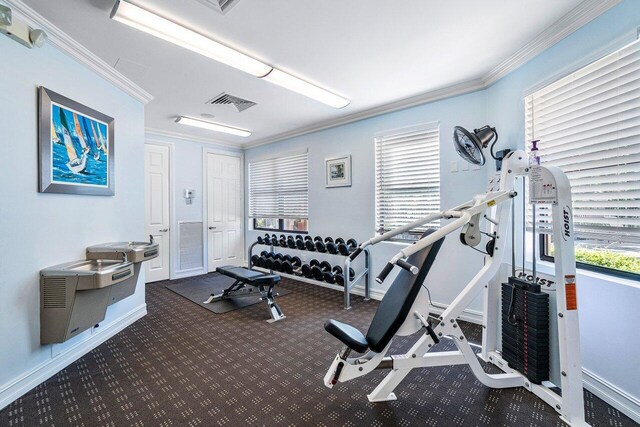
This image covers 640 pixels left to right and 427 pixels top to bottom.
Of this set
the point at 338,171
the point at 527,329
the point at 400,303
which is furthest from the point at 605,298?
the point at 338,171

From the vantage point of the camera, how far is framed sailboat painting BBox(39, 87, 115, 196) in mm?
2199

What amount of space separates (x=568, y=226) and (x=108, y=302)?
139 inches

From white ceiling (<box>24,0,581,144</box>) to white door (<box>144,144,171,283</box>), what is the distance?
1.62 meters

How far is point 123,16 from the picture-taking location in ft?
6.51

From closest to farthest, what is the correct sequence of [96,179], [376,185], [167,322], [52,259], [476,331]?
[52,259] < [96,179] < [476,331] < [167,322] < [376,185]

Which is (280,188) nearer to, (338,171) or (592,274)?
(338,171)

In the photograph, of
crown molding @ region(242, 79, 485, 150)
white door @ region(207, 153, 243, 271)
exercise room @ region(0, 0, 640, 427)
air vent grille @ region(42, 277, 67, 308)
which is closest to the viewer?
exercise room @ region(0, 0, 640, 427)

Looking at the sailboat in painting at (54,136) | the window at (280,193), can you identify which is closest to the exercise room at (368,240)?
the sailboat in painting at (54,136)

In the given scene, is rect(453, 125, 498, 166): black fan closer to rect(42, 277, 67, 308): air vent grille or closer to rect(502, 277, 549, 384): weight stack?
rect(502, 277, 549, 384): weight stack

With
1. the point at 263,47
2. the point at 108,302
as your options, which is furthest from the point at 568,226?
the point at 108,302

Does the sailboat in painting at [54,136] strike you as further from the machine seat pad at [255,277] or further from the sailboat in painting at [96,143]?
the machine seat pad at [255,277]

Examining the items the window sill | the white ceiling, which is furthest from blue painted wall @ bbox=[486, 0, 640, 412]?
the white ceiling

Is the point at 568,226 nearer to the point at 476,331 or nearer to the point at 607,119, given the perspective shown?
the point at 607,119

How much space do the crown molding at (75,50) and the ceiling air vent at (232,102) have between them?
0.74 meters
